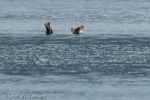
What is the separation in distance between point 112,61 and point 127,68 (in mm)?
2706

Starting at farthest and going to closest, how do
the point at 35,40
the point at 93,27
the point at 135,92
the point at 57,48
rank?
the point at 93,27, the point at 35,40, the point at 57,48, the point at 135,92

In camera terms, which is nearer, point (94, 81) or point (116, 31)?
point (94, 81)

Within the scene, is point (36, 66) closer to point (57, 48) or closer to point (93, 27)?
point (57, 48)

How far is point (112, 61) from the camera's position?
119ft

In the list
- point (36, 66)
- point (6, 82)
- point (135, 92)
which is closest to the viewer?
point (135, 92)

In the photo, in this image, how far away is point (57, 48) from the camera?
1681 inches

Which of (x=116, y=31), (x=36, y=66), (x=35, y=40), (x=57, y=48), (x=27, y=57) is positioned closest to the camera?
(x=36, y=66)

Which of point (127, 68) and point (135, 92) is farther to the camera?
point (127, 68)

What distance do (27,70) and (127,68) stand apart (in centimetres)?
487

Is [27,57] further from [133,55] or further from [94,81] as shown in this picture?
[94,81]

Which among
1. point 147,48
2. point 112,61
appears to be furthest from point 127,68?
point 147,48

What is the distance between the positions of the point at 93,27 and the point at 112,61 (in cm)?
2651

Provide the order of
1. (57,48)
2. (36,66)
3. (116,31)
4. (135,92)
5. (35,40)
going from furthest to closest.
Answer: (116,31) → (35,40) → (57,48) → (36,66) → (135,92)

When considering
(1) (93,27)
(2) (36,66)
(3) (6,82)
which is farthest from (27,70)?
(1) (93,27)
